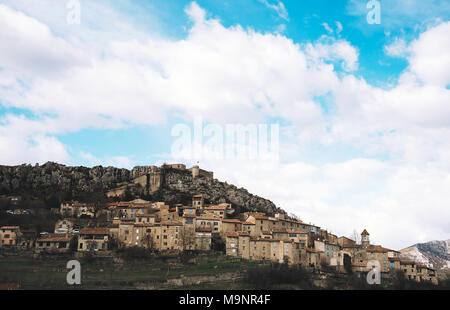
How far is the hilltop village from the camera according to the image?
7244 centimetres

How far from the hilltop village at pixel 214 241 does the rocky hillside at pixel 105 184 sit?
2507cm

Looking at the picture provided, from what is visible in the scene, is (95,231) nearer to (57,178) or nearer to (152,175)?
(152,175)

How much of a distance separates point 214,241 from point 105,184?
5184 cm

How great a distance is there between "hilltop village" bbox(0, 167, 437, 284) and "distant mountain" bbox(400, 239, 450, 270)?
82.7 meters

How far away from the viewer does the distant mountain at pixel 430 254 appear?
521 ft

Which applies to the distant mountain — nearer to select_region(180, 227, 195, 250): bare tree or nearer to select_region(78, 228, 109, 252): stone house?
select_region(180, 227, 195, 250): bare tree

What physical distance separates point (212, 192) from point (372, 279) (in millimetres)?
53075

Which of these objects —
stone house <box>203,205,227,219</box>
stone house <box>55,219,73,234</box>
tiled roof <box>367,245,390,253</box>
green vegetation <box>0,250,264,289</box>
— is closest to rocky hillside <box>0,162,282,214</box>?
stone house <box>203,205,227,219</box>

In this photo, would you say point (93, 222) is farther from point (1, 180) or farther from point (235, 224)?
point (1, 180)

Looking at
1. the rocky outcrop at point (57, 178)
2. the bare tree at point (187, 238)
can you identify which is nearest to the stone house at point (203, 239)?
the bare tree at point (187, 238)

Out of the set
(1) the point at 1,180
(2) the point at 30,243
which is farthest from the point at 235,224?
(1) the point at 1,180
